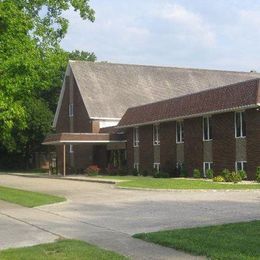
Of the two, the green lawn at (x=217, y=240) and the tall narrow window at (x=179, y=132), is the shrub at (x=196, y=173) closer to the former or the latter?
the tall narrow window at (x=179, y=132)

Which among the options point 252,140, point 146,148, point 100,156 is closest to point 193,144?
point 252,140

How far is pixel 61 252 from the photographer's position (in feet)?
31.4

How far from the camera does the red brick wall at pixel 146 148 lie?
4359 centimetres

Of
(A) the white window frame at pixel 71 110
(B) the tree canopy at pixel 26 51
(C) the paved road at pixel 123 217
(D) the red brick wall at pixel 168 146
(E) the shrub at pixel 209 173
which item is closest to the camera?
(C) the paved road at pixel 123 217

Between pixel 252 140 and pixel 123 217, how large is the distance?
18.1m

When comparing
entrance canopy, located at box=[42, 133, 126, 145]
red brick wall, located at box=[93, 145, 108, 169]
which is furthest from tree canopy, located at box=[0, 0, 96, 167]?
red brick wall, located at box=[93, 145, 108, 169]

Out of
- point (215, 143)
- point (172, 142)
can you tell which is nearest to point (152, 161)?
point (172, 142)

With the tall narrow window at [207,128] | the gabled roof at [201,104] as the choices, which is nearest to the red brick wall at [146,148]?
the gabled roof at [201,104]

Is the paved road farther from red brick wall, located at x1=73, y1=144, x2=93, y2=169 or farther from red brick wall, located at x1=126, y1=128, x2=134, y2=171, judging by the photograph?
red brick wall, located at x1=73, y1=144, x2=93, y2=169

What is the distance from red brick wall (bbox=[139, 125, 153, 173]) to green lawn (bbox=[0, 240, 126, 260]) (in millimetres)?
33084

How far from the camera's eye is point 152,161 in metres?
43.6

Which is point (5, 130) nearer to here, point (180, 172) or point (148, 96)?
point (180, 172)

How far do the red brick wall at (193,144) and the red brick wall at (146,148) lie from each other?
506 centimetres

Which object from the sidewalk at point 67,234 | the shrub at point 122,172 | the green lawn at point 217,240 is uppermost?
the shrub at point 122,172
